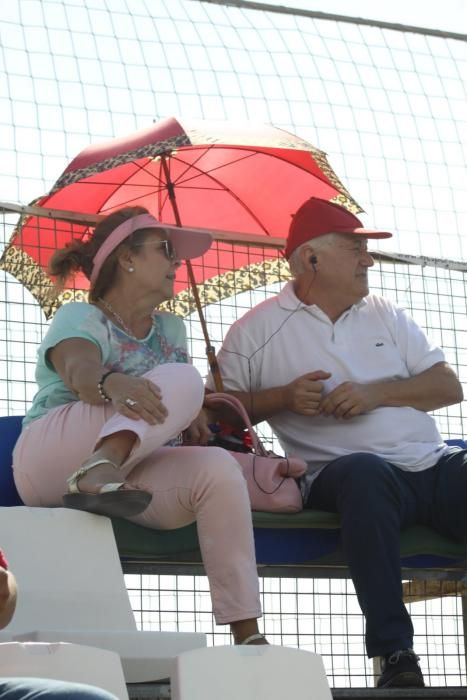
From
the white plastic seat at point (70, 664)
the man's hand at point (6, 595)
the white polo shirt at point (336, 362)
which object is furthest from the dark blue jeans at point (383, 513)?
the man's hand at point (6, 595)

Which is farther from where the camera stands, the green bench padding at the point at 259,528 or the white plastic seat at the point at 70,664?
the green bench padding at the point at 259,528

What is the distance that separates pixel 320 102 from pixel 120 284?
1890 millimetres

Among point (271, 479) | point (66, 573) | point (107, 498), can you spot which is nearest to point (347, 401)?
point (271, 479)

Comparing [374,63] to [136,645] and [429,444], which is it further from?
[136,645]

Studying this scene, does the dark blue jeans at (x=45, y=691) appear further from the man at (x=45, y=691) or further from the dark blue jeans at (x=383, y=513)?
the dark blue jeans at (x=383, y=513)

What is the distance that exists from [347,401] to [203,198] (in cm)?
103

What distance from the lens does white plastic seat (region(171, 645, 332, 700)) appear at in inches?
108

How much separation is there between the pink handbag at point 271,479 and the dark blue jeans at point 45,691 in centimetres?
181

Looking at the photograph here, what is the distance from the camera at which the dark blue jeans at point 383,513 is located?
144 inches

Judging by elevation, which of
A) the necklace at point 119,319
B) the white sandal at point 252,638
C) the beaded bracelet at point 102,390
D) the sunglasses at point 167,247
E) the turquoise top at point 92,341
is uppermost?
the sunglasses at point 167,247

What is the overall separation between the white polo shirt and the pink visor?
34 centimetres

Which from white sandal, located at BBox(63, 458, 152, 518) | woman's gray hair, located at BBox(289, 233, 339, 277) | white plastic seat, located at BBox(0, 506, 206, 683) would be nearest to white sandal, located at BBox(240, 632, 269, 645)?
white plastic seat, located at BBox(0, 506, 206, 683)

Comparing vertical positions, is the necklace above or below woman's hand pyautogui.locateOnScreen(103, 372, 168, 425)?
above

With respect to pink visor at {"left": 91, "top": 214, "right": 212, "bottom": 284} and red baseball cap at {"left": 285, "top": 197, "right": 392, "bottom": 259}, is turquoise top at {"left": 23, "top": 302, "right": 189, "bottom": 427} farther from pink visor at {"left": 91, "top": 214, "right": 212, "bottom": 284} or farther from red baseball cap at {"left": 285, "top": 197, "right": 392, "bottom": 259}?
red baseball cap at {"left": 285, "top": 197, "right": 392, "bottom": 259}
